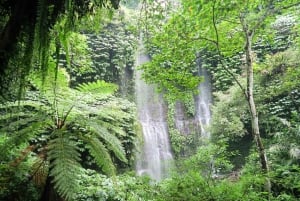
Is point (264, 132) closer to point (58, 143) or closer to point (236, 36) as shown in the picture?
point (236, 36)

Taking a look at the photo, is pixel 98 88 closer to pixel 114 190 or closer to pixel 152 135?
pixel 114 190

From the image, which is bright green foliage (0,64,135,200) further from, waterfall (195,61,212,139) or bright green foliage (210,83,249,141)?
waterfall (195,61,212,139)

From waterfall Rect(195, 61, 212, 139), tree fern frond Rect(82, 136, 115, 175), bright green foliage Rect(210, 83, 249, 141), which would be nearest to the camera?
tree fern frond Rect(82, 136, 115, 175)

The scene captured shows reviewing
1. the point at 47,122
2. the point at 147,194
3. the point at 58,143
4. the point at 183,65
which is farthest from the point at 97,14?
the point at 183,65

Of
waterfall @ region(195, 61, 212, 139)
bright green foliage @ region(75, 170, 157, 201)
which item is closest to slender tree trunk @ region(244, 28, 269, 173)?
bright green foliage @ region(75, 170, 157, 201)

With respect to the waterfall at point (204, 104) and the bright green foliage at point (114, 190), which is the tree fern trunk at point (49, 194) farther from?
the waterfall at point (204, 104)

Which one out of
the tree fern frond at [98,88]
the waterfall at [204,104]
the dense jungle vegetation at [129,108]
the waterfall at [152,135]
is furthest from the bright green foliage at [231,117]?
the tree fern frond at [98,88]

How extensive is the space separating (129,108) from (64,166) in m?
5.95

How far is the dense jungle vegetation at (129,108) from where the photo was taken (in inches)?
57.5

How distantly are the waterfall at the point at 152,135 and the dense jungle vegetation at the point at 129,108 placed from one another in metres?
0.49

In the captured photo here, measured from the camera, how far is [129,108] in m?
8.12

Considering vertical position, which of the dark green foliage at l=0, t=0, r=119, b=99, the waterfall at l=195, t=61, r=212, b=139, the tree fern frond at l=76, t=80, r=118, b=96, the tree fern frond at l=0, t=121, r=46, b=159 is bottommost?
the tree fern frond at l=0, t=121, r=46, b=159

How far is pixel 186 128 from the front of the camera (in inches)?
416

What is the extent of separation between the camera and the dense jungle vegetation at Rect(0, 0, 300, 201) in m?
1.46
